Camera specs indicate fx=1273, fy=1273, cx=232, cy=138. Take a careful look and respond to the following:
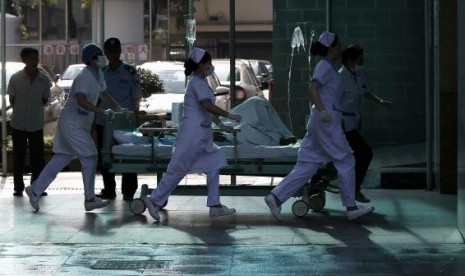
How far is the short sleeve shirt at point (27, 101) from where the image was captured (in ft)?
48.4

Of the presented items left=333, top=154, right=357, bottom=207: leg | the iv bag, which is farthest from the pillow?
the iv bag

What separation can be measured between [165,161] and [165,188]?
0.57 metres

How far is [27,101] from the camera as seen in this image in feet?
48.3

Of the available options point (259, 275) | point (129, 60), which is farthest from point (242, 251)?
point (129, 60)

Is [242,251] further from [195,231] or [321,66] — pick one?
[321,66]

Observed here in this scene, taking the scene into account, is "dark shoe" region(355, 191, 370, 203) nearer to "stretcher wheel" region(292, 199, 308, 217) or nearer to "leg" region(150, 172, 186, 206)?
"stretcher wheel" region(292, 199, 308, 217)

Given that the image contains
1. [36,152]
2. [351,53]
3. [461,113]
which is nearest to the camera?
[461,113]

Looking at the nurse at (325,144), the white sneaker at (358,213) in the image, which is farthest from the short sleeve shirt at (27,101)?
the white sneaker at (358,213)

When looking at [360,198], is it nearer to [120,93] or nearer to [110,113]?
[110,113]

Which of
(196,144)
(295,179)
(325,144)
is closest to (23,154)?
(196,144)

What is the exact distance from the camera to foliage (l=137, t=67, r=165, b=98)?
61.3 ft

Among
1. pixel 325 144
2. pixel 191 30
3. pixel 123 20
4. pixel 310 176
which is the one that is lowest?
pixel 310 176

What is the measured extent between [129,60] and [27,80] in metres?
7.17

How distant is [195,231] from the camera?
11500 mm
